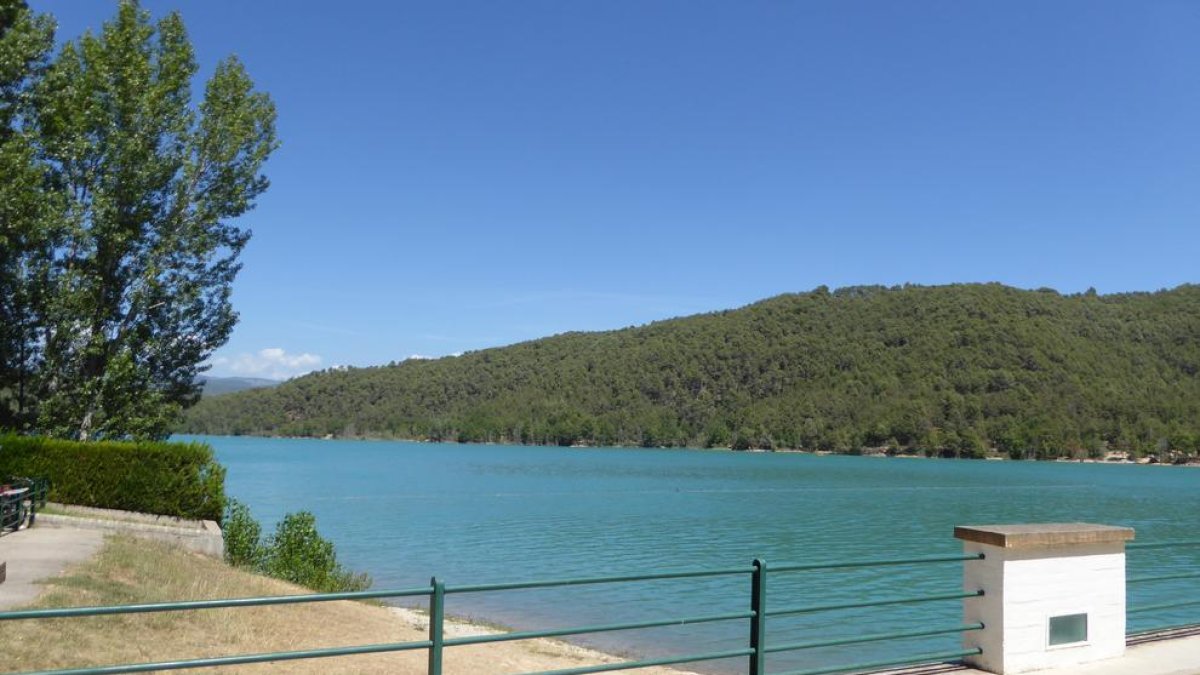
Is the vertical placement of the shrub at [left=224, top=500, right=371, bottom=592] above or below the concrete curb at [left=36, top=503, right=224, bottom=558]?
below

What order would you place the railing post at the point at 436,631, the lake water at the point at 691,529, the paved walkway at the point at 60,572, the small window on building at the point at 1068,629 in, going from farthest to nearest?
the lake water at the point at 691,529 → the small window on building at the point at 1068,629 → the paved walkway at the point at 60,572 → the railing post at the point at 436,631

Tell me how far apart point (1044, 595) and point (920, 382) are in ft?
523

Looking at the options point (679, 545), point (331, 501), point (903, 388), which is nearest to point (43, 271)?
point (679, 545)

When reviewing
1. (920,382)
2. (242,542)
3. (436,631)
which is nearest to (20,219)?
(242,542)

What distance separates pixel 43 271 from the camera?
2259cm

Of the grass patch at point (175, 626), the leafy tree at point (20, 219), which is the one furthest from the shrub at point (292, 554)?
the leafy tree at point (20, 219)

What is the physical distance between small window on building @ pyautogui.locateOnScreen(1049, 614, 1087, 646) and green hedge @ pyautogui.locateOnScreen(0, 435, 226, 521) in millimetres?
17116

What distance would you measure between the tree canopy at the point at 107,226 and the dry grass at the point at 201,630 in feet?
24.1

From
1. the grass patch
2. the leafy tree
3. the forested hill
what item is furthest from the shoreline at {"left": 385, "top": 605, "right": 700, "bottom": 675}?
the forested hill

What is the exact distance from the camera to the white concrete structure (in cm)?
732

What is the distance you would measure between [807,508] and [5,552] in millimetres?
48611

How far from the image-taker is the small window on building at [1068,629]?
7574 mm

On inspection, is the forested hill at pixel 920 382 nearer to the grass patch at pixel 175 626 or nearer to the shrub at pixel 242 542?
the shrub at pixel 242 542

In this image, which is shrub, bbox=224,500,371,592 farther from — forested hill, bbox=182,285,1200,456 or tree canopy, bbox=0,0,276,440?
forested hill, bbox=182,285,1200,456
